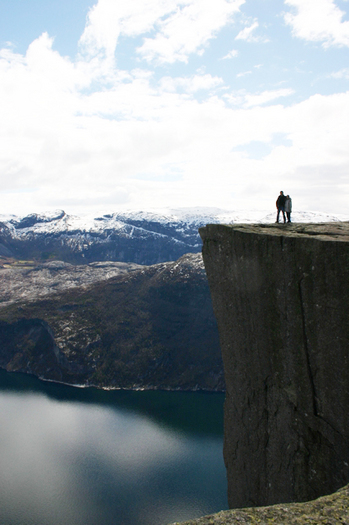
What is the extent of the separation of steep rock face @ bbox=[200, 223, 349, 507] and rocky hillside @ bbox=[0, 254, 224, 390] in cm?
11073

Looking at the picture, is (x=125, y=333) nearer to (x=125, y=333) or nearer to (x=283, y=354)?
(x=125, y=333)

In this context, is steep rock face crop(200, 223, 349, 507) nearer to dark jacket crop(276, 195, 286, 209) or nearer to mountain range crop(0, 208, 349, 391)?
dark jacket crop(276, 195, 286, 209)

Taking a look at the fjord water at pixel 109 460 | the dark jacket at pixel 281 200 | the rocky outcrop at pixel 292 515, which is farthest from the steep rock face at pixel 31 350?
the rocky outcrop at pixel 292 515

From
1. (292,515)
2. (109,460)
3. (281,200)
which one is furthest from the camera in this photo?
(109,460)

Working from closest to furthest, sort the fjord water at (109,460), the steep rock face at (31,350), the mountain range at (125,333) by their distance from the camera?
the fjord water at (109,460), the mountain range at (125,333), the steep rock face at (31,350)

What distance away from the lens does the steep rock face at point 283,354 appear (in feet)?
44.1

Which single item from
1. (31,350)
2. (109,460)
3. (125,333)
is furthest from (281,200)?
(31,350)

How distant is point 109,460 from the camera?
2704 inches

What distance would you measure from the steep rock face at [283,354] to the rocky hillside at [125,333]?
110729 mm

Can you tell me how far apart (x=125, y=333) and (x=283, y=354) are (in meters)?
137

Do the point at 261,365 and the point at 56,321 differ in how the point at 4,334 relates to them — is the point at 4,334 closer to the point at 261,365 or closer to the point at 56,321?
the point at 56,321

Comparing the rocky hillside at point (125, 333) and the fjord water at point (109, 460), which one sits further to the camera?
the rocky hillside at point (125, 333)

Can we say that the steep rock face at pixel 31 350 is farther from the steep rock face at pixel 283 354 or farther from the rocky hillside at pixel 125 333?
the steep rock face at pixel 283 354

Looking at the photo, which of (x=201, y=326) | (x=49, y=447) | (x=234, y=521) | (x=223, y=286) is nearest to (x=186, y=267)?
(x=201, y=326)
